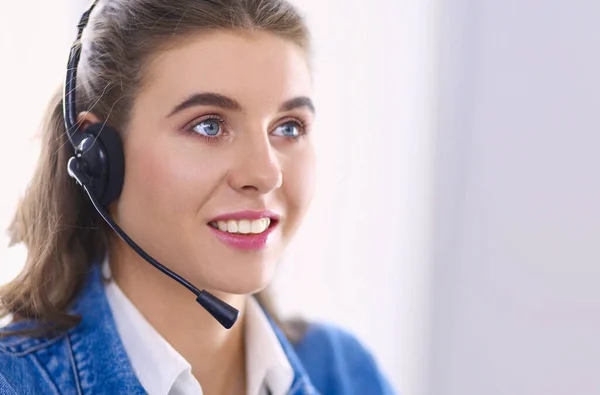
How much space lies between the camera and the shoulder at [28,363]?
1.05 metres

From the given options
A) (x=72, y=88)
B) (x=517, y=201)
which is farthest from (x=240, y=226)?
(x=517, y=201)

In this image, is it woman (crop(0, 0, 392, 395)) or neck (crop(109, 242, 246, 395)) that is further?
neck (crop(109, 242, 246, 395))

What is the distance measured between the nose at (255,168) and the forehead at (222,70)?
0.05 metres

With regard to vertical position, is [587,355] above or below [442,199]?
below

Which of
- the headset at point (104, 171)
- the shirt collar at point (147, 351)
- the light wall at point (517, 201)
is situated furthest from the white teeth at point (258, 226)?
the light wall at point (517, 201)

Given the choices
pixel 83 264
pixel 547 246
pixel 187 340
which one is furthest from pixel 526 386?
pixel 83 264

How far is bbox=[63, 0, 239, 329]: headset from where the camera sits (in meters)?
1.07

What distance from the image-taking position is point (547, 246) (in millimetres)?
1658

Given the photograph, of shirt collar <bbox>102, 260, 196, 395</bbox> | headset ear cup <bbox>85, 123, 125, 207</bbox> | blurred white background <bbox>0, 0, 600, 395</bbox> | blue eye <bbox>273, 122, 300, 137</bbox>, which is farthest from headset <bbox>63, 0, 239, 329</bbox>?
blurred white background <bbox>0, 0, 600, 395</bbox>

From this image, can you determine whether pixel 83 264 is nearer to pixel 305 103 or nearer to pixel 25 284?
pixel 25 284

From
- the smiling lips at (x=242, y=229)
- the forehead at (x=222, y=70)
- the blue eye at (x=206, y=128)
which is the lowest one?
the smiling lips at (x=242, y=229)

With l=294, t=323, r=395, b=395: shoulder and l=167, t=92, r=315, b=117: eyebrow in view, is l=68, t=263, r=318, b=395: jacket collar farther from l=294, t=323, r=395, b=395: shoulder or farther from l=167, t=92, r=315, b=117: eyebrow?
l=294, t=323, r=395, b=395: shoulder

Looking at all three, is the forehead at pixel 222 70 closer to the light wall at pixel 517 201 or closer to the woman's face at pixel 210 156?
the woman's face at pixel 210 156

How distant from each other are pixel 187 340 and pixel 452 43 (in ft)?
3.38
